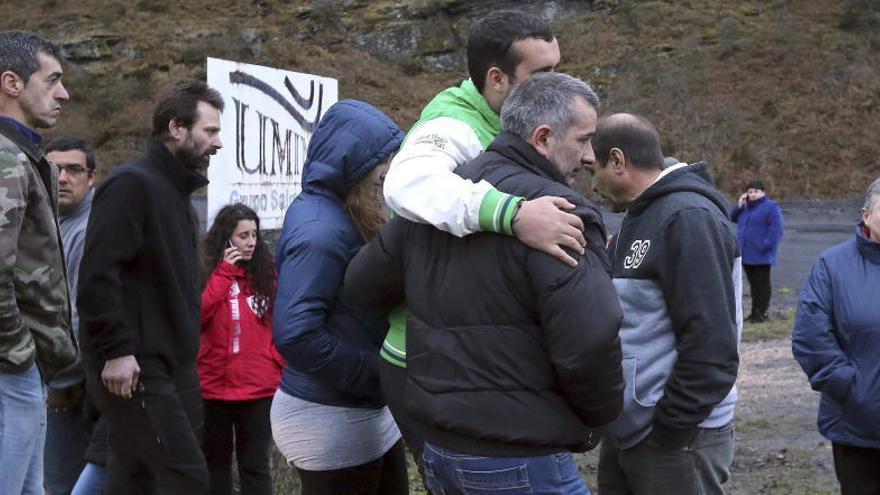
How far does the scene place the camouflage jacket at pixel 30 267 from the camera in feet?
10.8

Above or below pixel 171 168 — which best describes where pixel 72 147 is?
below

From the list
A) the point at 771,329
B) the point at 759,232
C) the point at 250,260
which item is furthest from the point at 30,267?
the point at 759,232

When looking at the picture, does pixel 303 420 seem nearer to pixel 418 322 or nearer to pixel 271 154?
pixel 418 322

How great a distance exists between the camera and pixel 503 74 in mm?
3252

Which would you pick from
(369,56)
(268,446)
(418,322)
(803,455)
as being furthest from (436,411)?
(369,56)

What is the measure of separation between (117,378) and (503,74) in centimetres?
180

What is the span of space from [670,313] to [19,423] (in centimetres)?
202

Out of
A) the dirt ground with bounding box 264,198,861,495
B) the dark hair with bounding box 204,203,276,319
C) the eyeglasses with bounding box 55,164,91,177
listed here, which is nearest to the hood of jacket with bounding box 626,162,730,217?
the dark hair with bounding box 204,203,276,319

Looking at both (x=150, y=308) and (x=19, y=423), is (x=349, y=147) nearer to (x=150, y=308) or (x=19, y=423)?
(x=150, y=308)

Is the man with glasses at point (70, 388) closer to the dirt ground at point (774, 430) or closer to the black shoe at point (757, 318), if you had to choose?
the dirt ground at point (774, 430)

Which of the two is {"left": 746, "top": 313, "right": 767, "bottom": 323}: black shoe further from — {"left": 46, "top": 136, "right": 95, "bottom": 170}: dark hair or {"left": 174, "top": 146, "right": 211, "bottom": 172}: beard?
{"left": 174, "top": 146, "right": 211, "bottom": 172}: beard

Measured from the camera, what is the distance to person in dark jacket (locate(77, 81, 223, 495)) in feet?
13.3

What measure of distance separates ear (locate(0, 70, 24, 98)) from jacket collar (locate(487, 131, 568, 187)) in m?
1.62

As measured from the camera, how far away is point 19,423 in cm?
343
